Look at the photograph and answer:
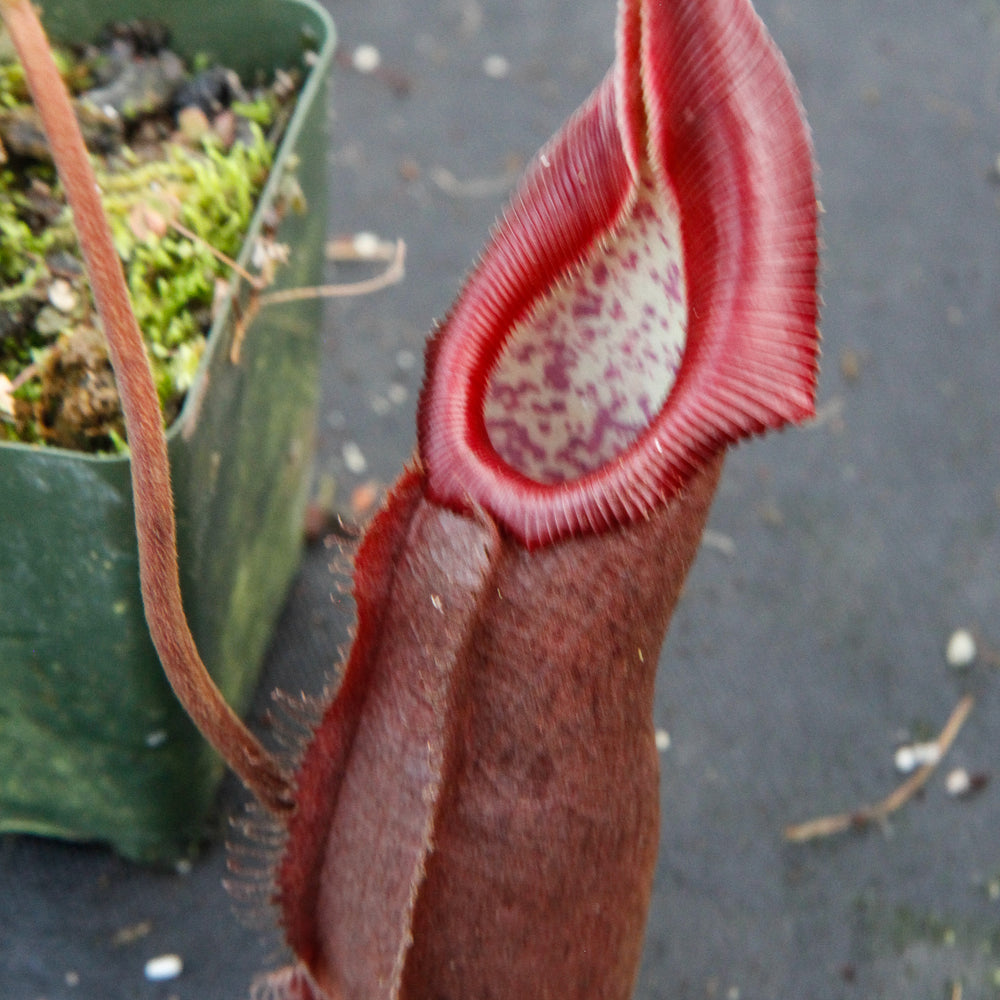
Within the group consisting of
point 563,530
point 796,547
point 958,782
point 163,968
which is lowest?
point 163,968

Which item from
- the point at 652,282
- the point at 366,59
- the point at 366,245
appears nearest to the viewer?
the point at 652,282

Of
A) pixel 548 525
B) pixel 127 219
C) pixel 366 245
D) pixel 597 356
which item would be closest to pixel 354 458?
pixel 366 245

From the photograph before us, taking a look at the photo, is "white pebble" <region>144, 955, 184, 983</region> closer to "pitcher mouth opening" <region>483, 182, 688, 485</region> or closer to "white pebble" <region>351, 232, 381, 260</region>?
"pitcher mouth opening" <region>483, 182, 688, 485</region>

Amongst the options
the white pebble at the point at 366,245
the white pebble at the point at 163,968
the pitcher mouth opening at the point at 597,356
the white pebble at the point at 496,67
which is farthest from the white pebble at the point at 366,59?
the white pebble at the point at 163,968

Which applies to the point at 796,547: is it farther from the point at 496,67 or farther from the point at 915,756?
the point at 496,67

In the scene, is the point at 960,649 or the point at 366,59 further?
the point at 366,59

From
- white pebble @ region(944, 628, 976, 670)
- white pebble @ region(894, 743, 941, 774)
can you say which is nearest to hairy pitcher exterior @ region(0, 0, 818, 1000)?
white pebble @ region(894, 743, 941, 774)

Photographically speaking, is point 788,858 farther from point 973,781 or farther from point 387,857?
point 387,857

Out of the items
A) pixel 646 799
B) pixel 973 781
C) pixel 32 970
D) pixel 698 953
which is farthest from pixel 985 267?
pixel 32 970
